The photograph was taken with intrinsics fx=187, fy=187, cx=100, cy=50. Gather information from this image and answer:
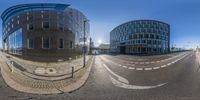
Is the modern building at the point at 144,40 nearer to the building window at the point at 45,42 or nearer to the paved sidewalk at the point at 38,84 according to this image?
the paved sidewalk at the point at 38,84

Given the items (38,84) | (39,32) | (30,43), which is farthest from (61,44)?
(38,84)

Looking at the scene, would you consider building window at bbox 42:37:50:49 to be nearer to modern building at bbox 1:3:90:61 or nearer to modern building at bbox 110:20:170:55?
modern building at bbox 1:3:90:61

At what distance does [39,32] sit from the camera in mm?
5473

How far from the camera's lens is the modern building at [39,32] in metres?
5.30

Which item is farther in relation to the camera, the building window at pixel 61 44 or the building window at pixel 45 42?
the building window at pixel 61 44

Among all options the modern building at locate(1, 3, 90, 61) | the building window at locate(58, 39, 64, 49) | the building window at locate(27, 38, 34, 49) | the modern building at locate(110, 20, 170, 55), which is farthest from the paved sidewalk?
the modern building at locate(110, 20, 170, 55)

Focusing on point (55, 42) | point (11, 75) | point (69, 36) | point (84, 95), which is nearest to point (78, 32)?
point (69, 36)

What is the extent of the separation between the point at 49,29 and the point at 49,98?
206 centimetres

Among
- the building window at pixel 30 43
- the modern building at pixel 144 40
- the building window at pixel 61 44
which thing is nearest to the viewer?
the building window at pixel 30 43

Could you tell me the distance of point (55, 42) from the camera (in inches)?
221

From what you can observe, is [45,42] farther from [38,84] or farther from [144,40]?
[144,40]

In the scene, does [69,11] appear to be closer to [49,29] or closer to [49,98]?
[49,29]

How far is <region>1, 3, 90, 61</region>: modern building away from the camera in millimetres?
5297

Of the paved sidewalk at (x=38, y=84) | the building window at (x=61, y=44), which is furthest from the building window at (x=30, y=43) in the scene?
the paved sidewalk at (x=38, y=84)
